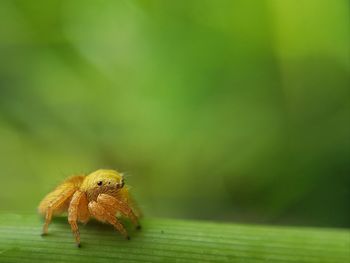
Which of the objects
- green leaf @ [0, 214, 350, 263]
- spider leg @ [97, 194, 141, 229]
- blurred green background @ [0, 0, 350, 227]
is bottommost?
green leaf @ [0, 214, 350, 263]

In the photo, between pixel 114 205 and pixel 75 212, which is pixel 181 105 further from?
pixel 75 212

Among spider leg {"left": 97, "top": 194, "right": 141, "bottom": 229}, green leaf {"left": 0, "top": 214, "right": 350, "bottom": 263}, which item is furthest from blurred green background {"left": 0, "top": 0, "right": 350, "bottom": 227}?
green leaf {"left": 0, "top": 214, "right": 350, "bottom": 263}

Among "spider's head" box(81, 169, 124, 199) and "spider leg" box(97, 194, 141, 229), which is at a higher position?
"spider's head" box(81, 169, 124, 199)

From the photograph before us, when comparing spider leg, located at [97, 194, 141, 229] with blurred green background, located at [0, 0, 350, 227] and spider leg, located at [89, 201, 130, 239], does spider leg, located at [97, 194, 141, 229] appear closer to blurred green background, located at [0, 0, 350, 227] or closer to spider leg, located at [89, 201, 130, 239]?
spider leg, located at [89, 201, 130, 239]

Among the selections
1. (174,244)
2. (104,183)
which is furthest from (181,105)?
(174,244)

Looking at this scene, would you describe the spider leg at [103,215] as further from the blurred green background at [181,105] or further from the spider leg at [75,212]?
the blurred green background at [181,105]

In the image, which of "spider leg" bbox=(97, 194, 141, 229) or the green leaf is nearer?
the green leaf

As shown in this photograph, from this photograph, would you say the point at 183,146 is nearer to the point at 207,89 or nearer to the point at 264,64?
the point at 207,89
